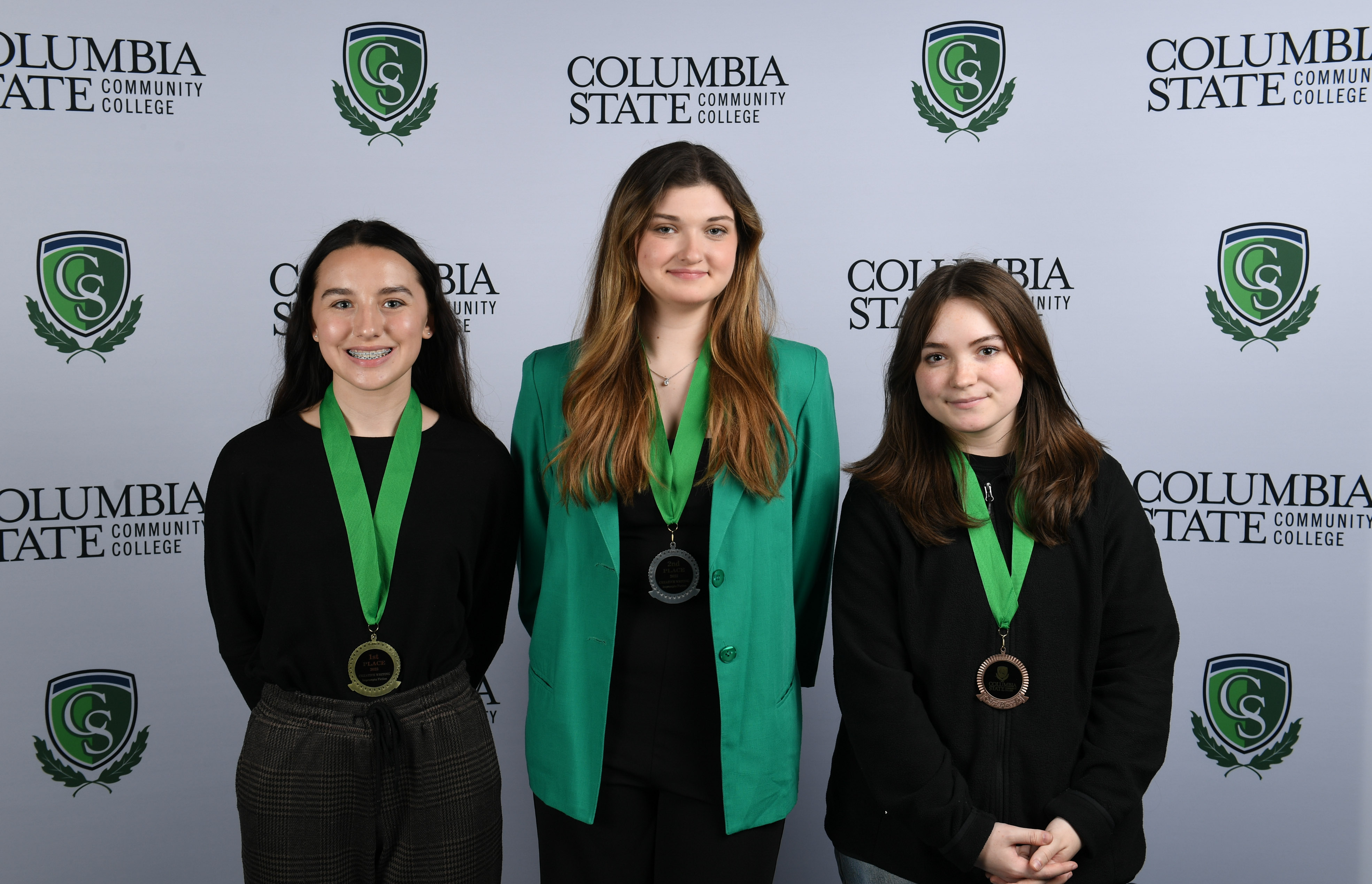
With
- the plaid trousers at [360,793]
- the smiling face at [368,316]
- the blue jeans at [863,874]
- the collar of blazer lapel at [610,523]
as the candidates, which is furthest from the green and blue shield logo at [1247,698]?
the smiling face at [368,316]

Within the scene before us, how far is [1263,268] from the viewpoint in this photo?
2859 millimetres

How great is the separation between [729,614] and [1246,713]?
2123mm

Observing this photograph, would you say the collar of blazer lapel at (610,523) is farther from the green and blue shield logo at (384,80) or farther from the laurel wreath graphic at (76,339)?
the laurel wreath graphic at (76,339)

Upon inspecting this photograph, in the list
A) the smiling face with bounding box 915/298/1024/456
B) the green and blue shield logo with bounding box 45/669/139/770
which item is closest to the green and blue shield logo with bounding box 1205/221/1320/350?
the smiling face with bounding box 915/298/1024/456

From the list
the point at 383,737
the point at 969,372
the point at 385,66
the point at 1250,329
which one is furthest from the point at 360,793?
the point at 1250,329

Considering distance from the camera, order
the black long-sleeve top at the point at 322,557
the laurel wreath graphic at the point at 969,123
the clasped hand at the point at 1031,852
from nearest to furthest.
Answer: the clasped hand at the point at 1031,852
the black long-sleeve top at the point at 322,557
the laurel wreath graphic at the point at 969,123

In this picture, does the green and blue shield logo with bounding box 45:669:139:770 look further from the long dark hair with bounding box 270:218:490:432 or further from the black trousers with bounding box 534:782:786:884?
the black trousers with bounding box 534:782:786:884

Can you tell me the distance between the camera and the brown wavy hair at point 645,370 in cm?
179

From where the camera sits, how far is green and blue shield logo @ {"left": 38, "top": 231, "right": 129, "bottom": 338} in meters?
2.86

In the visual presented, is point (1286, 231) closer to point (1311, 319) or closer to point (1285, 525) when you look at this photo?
point (1311, 319)

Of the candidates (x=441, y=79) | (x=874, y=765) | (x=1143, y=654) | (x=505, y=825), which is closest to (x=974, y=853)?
(x=874, y=765)

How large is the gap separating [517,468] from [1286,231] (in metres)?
2.41

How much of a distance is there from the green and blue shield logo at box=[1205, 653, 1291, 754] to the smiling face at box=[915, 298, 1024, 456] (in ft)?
5.90

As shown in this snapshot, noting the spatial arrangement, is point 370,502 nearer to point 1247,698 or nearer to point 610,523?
point 610,523
